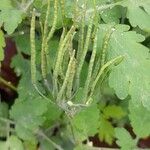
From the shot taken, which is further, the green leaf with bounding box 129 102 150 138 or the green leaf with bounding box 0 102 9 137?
the green leaf with bounding box 0 102 9 137

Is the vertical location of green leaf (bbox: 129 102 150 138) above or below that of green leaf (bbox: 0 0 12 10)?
below

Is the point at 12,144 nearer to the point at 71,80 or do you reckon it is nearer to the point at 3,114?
the point at 3,114

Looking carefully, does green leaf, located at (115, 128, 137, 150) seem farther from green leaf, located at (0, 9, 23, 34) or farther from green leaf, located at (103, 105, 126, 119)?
green leaf, located at (0, 9, 23, 34)

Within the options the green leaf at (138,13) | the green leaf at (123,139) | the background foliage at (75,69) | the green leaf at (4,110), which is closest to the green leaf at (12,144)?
the background foliage at (75,69)

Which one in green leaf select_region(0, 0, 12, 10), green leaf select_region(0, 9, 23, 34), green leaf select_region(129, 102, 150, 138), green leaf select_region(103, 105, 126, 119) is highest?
green leaf select_region(0, 0, 12, 10)

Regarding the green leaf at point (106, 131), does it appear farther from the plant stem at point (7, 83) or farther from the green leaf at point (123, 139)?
the plant stem at point (7, 83)

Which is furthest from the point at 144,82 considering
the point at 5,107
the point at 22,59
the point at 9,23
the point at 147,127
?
the point at 5,107

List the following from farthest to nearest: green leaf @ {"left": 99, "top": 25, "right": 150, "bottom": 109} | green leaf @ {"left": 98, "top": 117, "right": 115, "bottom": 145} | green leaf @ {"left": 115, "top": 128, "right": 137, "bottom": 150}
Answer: green leaf @ {"left": 98, "top": 117, "right": 115, "bottom": 145} → green leaf @ {"left": 115, "top": 128, "right": 137, "bottom": 150} → green leaf @ {"left": 99, "top": 25, "right": 150, "bottom": 109}

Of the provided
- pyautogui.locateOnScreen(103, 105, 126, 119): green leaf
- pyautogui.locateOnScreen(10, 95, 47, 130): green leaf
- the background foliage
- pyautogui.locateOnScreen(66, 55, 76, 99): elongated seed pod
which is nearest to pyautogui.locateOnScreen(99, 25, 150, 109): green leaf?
the background foliage
